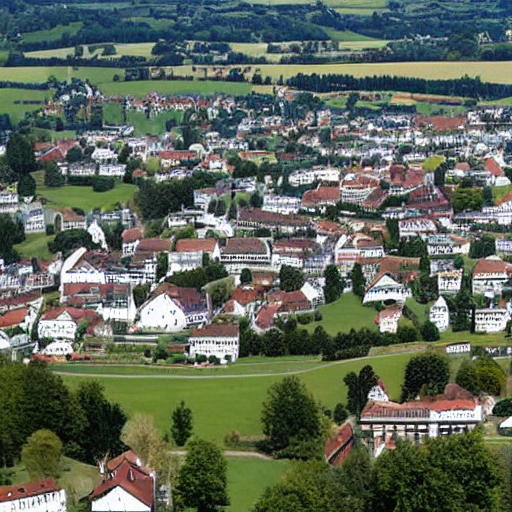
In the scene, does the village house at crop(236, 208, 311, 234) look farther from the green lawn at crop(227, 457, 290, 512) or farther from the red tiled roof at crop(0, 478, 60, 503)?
the red tiled roof at crop(0, 478, 60, 503)

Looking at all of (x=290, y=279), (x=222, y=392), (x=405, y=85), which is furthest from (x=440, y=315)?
(x=405, y=85)

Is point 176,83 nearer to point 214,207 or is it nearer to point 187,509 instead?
point 214,207

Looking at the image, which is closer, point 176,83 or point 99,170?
point 99,170

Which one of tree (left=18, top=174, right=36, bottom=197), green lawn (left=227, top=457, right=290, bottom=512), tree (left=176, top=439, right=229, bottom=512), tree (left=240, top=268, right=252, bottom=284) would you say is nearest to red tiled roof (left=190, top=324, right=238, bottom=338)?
tree (left=240, top=268, right=252, bottom=284)

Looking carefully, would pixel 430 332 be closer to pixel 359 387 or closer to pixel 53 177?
pixel 359 387

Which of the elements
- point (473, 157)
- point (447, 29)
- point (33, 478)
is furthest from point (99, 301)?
point (447, 29)

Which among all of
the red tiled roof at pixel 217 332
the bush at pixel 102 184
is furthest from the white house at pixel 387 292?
the bush at pixel 102 184
